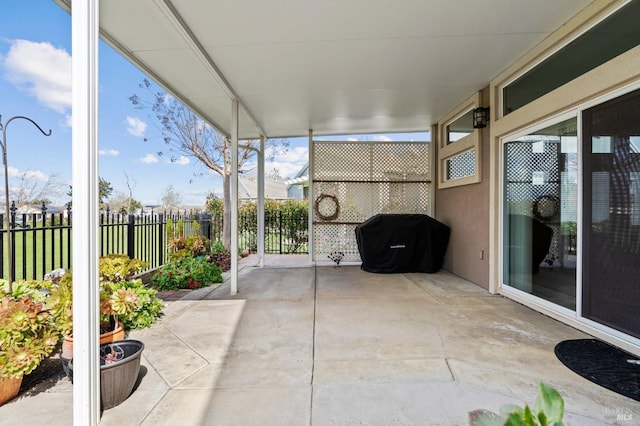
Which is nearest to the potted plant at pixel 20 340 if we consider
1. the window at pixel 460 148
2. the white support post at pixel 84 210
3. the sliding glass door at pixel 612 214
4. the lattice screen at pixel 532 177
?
the white support post at pixel 84 210

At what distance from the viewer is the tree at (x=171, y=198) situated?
26.0 feet

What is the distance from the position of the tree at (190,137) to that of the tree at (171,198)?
0.94 meters

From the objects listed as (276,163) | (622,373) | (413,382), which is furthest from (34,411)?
(276,163)

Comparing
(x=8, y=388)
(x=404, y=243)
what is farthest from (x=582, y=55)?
(x=8, y=388)

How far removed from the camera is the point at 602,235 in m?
2.72

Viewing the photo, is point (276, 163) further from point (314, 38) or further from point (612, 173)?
point (612, 173)

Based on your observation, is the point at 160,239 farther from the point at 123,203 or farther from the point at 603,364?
the point at 603,364

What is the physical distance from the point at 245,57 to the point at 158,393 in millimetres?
3312

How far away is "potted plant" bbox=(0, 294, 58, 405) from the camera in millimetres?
1884

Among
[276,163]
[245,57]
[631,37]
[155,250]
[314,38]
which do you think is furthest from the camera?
[276,163]

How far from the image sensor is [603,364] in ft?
7.58

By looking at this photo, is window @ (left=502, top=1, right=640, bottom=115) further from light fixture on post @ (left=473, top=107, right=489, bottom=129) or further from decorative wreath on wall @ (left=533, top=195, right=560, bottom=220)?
decorative wreath on wall @ (left=533, top=195, right=560, bottom=220)

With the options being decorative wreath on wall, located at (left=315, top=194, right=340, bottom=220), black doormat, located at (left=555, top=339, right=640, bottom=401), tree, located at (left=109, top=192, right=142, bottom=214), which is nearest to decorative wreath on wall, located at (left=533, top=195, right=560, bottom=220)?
black doormat, located at (left=555, top=339, right=640, bottom=401)

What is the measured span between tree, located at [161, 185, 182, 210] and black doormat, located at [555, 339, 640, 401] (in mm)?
8053
